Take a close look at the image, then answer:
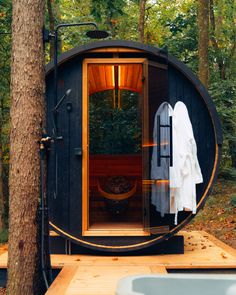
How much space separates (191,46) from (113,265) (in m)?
9.05

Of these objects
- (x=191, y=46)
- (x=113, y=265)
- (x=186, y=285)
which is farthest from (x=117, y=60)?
(x=191, y=46)

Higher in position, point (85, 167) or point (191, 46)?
point (191, 46)

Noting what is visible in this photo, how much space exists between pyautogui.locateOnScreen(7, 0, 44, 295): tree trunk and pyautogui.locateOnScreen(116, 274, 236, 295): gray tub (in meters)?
2.44

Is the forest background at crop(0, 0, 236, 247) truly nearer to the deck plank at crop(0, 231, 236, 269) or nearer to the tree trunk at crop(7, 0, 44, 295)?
the deck plank at crop(0, 231, 236, 269)

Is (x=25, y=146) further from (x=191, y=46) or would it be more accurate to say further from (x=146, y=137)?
(x=191, y=46)

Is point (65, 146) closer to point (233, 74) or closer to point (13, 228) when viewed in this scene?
point (13, 228)

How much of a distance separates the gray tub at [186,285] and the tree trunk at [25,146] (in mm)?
2445

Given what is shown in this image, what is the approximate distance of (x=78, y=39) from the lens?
12633 mm

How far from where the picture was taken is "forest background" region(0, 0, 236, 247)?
8922 mm

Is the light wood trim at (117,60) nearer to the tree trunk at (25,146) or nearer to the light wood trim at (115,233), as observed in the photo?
the tree trunk at (25,146)

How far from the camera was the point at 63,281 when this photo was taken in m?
4.05

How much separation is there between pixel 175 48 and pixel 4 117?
16.9ft

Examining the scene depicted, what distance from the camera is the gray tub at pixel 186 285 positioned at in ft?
6.66

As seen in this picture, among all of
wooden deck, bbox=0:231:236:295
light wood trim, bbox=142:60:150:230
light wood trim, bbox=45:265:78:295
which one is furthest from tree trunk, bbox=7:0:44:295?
light wood trim, bbox=142:60:150:230
